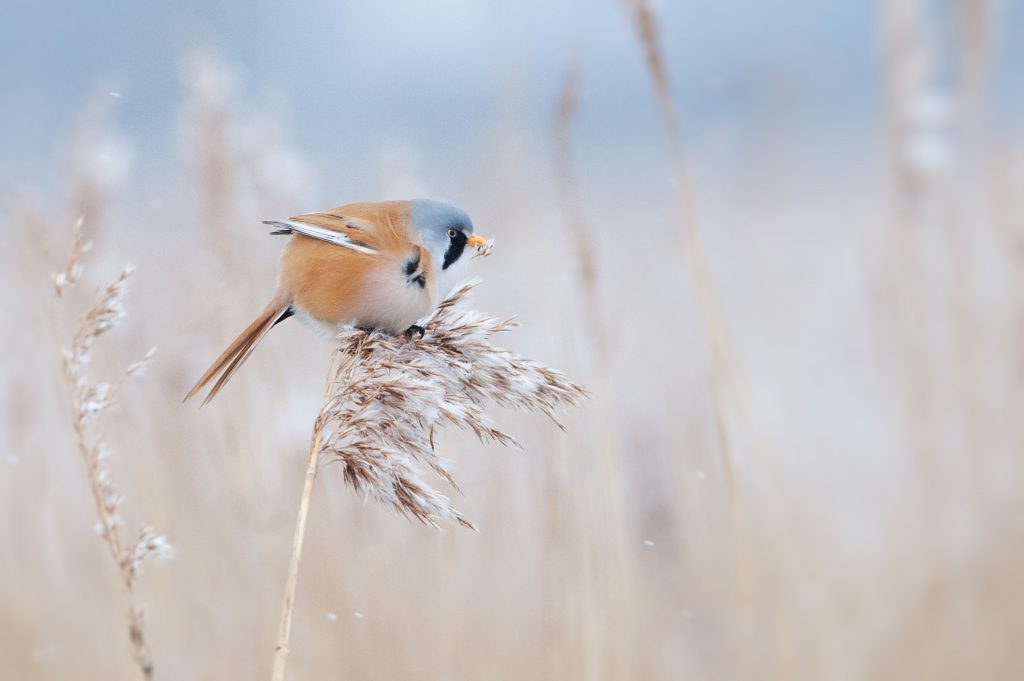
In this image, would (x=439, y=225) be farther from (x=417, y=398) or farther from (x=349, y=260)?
(x=417, y=398)

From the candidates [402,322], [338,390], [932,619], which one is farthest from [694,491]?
[338,390]

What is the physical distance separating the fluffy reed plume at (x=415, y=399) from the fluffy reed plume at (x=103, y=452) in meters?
0.20

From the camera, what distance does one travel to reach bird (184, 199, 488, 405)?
4.89 ft

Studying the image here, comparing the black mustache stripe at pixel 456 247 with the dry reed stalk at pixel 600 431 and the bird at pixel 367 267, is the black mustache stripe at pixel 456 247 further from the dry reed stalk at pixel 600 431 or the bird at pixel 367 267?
the dry reed stalk at pixel 600 431

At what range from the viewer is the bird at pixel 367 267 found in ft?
4.89

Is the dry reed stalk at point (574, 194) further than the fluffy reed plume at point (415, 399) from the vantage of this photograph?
Yes

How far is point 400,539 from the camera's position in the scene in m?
2.40

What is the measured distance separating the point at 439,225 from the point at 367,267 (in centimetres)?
18

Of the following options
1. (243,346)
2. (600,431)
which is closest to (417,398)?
(243,346)

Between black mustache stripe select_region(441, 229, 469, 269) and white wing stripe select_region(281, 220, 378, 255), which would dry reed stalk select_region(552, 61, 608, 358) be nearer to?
black mustache stripe select_region(441, 229, 469, 269)

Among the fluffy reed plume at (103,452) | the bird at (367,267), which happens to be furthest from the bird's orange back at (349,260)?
the fluffy reed plume at (103,452)

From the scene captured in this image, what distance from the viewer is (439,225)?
1660mm

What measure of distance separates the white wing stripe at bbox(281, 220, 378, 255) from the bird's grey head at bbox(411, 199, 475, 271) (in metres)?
0.12

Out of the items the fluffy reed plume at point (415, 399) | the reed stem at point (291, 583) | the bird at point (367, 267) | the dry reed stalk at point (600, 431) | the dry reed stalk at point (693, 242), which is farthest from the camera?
the dry reed stalk at point (600, 431)
